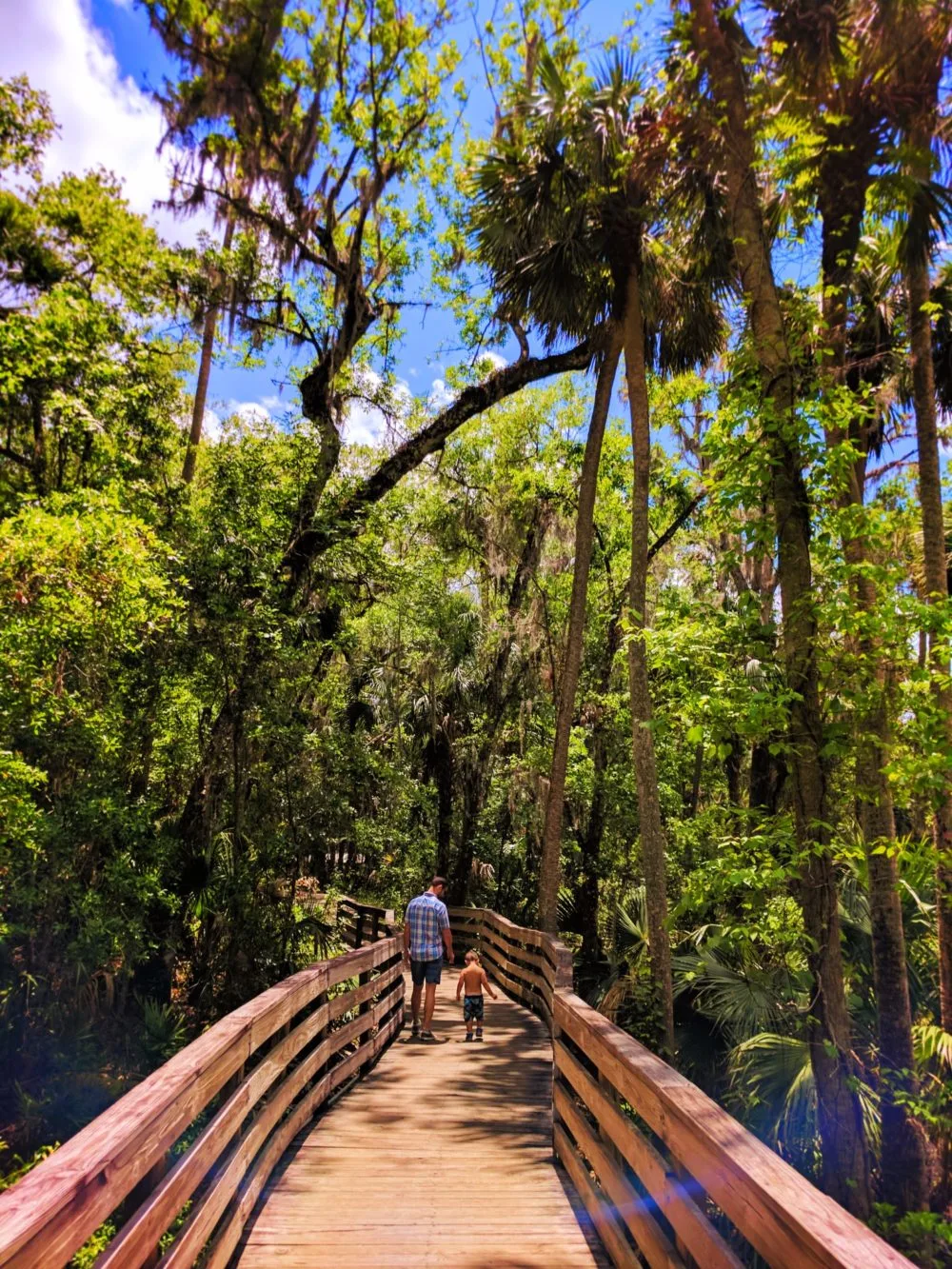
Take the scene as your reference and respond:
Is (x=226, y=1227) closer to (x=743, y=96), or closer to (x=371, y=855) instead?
(x=743, y=96)

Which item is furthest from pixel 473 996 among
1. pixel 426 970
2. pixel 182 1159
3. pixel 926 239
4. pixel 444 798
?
pixel 444 798

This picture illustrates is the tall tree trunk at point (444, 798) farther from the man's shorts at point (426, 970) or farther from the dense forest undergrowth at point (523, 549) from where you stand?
the man's shorts at point (426, 970)

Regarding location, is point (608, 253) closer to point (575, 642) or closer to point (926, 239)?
point (926, 239)

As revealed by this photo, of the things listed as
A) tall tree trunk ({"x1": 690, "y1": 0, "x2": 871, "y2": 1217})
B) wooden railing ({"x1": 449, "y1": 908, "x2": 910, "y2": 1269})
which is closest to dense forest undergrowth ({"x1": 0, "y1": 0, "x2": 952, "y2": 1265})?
tall tree trunk ({"x1": 690, "y1": 0, "x2": 871, "y2": 1217})

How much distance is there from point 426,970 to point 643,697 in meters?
4.24

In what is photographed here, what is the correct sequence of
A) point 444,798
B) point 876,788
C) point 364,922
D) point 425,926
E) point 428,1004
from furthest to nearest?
point 444,798, point 364,922, point 428,1004, point 425,926, point 876,788

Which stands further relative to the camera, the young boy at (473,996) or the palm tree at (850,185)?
the young boy at (473,996)

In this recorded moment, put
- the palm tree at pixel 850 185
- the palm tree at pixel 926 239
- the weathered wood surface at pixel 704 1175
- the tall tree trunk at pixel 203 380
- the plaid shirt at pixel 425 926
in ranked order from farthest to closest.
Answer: the tall tree trunk at pixel 203 380 < the plaid shirt at pixel 425 926 < the palm tree at pixel 850 185 < the palm tree at pixel 926 239 < the weathered wood surface at pixel 704 1175

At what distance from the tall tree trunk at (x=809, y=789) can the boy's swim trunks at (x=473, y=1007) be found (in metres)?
3.87

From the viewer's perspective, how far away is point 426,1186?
423 centimetres

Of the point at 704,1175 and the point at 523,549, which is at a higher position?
the point at 523,549

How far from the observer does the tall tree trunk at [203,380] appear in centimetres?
1354

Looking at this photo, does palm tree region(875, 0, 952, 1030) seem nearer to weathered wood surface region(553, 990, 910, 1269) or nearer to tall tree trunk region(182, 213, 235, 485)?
weathered wood surface region(553, 990, 910, 1269)

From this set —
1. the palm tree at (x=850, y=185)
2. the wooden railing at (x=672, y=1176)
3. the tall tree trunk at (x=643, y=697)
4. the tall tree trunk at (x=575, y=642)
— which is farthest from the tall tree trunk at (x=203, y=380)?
the wooden railing at (x=672, y=1176)
